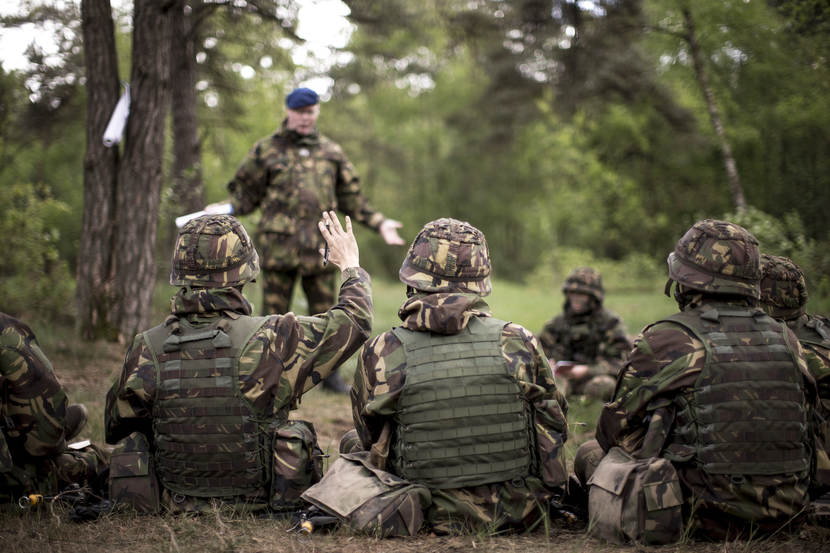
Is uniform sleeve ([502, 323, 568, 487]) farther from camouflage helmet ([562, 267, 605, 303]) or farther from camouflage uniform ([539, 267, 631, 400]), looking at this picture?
camouflage helmet ([562, 267, 605, 303])

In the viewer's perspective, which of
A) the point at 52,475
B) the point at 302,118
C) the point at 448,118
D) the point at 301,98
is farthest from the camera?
the point at 448,118

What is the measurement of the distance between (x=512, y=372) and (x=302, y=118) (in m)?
4.18

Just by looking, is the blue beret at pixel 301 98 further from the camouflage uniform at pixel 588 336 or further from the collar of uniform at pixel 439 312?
the collar of uniform at pixel 439 312

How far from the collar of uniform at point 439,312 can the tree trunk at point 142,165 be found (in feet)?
16.0

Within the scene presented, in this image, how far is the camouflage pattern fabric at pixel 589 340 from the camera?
7.21 metres

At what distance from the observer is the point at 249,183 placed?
7027mm

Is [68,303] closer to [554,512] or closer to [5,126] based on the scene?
[5,126]

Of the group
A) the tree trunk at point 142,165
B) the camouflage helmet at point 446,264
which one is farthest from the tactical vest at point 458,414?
the tree trunk at point 142,165

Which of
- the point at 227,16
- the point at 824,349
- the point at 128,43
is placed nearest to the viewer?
the point at 824,349

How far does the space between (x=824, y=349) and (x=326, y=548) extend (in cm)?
292

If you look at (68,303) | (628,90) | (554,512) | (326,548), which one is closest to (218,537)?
(326,548)

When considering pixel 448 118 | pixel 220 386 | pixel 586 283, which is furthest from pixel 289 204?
pixel 448 118

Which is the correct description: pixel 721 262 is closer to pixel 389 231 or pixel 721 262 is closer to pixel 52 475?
pixel 389 231

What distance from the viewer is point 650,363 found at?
11.5ft
